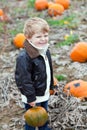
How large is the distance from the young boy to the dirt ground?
844mm

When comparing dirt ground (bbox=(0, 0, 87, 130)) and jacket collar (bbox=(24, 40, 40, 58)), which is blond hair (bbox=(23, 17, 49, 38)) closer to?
jacket collar (bbox=(24, 40, 40, 58))

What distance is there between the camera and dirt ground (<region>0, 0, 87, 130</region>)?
Answer: 5.75m

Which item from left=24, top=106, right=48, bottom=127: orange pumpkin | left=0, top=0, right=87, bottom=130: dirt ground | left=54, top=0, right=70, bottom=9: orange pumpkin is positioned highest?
left=24, top=106, right=48, bottom=127: orange pumpkin

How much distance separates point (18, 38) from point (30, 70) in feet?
12.1

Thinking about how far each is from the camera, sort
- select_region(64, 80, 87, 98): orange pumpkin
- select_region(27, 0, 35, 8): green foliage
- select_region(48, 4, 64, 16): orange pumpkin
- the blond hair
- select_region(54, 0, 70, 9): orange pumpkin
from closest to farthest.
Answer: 1. the blond hair
2. select_region(64, 80, 87, 98): orange pumpkin
3. select_region(48, 4, 64, 16): orange pumpkin
4. select_region(54, 0, 70, 9): orange pumpkin
5. select_region(27, 0, 35, 8): green foliage

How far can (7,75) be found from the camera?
666 centimetres

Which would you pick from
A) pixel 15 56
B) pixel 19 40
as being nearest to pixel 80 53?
pixel 15 56

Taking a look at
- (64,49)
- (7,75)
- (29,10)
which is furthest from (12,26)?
(7,75)

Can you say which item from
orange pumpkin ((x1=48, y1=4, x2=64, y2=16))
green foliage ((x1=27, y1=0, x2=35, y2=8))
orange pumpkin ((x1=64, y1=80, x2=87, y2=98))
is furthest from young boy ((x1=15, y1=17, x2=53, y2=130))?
green foliage ((x1=27, y1=0, x2=35, y2=8))

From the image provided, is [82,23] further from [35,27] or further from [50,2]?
[35,27]

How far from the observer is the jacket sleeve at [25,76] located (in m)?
4.45

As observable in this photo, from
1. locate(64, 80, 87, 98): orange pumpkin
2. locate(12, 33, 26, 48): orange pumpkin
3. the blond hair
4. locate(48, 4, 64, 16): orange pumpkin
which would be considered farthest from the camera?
locate(48, 4, 64, 16): orange pumpkin

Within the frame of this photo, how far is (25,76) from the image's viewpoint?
→ 444 centimetres

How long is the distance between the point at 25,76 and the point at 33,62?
18 cm
